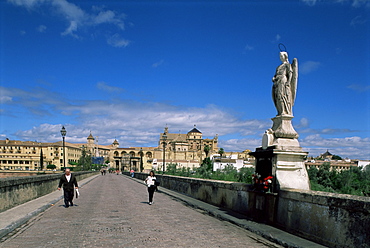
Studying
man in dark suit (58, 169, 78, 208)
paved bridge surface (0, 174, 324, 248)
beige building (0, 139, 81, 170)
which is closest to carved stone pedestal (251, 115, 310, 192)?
paved bridge surface (0, 174, 324, 248)

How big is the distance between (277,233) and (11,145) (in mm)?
148501

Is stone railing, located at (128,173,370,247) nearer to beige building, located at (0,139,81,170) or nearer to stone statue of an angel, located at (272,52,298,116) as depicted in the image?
stone statue of an angel, located at (272,52,298,116)

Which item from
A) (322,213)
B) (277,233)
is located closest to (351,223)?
(322,213)

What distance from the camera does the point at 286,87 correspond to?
8.21 metres

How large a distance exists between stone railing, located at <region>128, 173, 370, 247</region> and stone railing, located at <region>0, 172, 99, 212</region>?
25.6 ft

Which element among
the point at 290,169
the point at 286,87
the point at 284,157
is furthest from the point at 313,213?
the point at 286,87

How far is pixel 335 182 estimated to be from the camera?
42.2 ft

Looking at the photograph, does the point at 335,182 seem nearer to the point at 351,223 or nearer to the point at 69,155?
the point at 351,223

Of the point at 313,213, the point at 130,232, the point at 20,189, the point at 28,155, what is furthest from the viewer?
the point at 28,155

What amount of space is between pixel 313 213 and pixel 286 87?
11.3ft

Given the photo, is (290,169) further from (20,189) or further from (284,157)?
(20,189)

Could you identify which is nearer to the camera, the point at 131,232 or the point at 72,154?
the point at 131,232

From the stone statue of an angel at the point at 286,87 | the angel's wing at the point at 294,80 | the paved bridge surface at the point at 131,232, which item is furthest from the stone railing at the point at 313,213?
the angel's wing at the point at 294,80

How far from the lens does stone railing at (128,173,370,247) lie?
4918 millimetres
